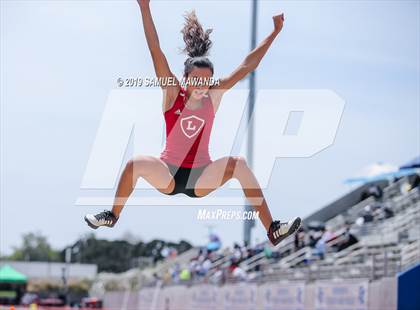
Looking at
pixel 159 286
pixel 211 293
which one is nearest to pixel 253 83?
pixel 211 293

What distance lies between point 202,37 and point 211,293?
15.8 m

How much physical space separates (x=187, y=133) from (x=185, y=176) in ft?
0.95

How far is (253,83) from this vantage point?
9469mm

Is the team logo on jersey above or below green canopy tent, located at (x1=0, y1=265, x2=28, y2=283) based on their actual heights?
below

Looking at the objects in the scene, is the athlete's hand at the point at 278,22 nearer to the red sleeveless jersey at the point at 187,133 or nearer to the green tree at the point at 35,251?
the red sleeveless jersey at the point at 187,133

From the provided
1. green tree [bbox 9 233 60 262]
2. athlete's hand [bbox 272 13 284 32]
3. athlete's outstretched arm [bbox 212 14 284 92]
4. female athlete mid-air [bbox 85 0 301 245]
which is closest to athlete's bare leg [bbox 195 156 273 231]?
female athlete mid-air [bbox 85 0 301 245]

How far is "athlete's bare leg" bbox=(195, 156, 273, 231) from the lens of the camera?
567 centimetres

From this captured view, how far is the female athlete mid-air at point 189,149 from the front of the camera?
18.4 feet

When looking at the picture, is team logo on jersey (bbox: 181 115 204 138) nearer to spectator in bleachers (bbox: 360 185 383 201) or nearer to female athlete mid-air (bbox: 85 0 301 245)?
female athlete mid-air (bbox: 85 0 301 245)

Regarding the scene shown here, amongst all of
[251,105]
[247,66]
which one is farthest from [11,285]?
[247,66]

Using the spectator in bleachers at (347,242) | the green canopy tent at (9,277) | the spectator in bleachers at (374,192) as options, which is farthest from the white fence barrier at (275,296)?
the green canopy tent at (9,277)

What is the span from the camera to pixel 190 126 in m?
5.68

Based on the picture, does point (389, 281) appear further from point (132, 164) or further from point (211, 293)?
point (132, 164)

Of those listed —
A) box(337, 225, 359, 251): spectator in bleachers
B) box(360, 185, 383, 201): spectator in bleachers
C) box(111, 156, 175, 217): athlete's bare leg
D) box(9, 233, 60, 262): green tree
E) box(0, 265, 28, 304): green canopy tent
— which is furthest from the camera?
box(9, 233, 60, 262): green tree
